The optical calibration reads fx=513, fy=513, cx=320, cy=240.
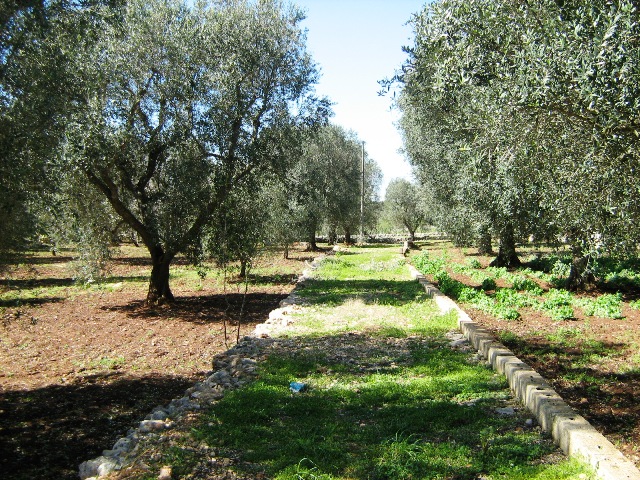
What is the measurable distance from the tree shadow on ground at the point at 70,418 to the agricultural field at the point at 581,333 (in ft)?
18.8

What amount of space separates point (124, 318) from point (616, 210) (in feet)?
38.6

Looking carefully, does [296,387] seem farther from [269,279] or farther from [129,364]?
[269,279]

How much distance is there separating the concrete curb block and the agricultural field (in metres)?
0.61

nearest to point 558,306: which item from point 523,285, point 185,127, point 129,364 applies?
point 523,285

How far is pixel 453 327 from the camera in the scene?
34.2 ft

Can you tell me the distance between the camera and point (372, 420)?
5.71 m

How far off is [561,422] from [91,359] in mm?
8435

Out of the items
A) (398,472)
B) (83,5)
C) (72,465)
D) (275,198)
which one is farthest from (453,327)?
(275,198)

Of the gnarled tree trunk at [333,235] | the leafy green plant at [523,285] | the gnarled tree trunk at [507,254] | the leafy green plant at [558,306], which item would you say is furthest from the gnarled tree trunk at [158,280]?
the gnarled tree trunk at [333,235]

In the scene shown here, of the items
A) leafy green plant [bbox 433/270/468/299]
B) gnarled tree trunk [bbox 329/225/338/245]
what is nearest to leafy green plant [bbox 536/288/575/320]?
leafy green plant [bbox 433/270/468/299]

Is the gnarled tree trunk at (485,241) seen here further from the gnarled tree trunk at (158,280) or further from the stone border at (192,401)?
the gnarled tree trunk at (158,280)

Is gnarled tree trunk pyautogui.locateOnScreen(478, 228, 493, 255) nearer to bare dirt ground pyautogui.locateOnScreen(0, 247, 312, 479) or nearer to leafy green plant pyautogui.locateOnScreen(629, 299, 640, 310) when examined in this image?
leafy green plant pyautogui.locateOnScreen(629, 299, 640, 310)

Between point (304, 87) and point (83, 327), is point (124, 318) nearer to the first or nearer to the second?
point (83, 327)

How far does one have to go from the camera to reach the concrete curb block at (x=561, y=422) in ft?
13.4
